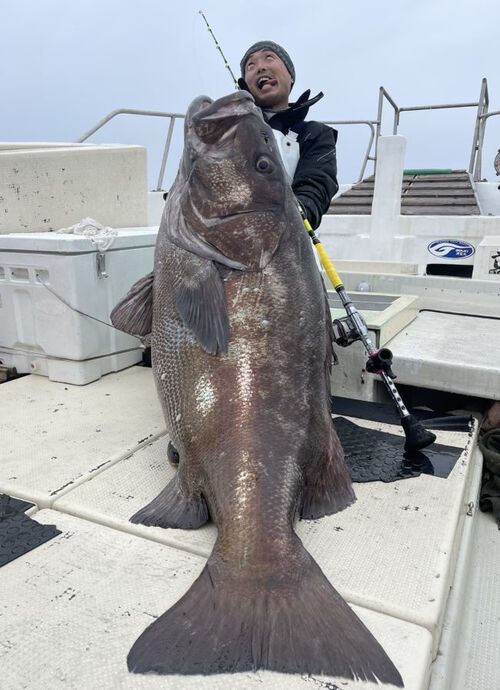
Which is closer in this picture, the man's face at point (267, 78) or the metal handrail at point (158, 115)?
the man's face at point (267, 78)

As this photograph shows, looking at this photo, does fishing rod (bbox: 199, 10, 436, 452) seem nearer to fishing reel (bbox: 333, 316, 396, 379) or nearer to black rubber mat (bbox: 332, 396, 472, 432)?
fishing reel (bbox: 333, 316, 396, 379)

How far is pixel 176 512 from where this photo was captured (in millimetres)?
2113

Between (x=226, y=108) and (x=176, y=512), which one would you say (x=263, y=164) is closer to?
(x=226, y=108)

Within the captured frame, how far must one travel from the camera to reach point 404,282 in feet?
18.4

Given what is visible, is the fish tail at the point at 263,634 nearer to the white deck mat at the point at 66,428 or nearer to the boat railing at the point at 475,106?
the white deck mat at the point at 66,428

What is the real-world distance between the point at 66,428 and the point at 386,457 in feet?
5.88

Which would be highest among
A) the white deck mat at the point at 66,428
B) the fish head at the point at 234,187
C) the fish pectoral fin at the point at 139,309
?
the fish head at the point at 234,187

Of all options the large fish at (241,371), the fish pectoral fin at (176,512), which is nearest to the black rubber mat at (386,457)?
the large fish at (241,371)

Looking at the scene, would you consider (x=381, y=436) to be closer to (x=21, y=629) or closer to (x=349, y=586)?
(x=349, y=586)

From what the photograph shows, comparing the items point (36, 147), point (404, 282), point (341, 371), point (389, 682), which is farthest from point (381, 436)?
point (36, 147)

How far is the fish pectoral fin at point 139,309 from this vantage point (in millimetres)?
2422

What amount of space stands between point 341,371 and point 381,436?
741 mm

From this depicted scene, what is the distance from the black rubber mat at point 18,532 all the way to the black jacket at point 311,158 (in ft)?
6.91

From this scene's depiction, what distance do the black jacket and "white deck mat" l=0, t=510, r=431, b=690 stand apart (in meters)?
2.06
